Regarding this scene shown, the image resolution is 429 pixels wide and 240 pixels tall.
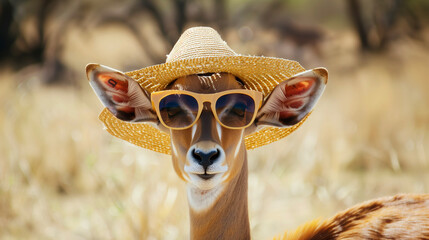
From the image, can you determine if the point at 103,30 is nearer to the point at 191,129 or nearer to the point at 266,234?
the point at 266,234

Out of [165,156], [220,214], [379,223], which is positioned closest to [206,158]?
[220,214]

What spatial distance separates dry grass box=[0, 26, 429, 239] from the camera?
3.59m

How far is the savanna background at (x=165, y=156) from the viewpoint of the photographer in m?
3.86

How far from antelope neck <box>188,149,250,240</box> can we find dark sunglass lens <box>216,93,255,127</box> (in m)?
0.15

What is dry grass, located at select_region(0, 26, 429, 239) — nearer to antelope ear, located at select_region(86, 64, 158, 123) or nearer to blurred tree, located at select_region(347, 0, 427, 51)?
blurred tree, located at select_region(347, 0, 427, 51)

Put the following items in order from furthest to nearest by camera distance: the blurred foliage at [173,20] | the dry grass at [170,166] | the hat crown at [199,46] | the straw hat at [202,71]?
1. the blurred foliage at [173,20]
2. the dry grass at [170,166]
3. the hat crown at [199,46]
4. the straw hat at [202,71]

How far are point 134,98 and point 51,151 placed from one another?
3.93 m

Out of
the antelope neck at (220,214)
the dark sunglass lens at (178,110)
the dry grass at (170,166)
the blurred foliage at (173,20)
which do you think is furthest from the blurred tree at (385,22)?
the dark sunglass lens at (178,110)

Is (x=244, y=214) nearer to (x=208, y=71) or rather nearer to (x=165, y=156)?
(x=208, y=71)

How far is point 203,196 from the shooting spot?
1761mm

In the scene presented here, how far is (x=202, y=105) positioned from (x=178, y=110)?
0.09 m

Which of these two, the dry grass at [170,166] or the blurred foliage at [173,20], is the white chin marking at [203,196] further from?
the blurred foliage at [173,20]

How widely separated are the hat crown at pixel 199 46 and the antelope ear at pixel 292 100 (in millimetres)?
232

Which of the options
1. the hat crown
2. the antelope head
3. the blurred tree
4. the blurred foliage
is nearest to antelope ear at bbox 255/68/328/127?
the antelope head
